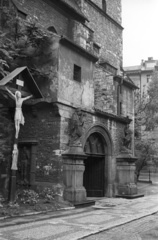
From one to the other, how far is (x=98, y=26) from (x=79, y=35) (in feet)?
15.8

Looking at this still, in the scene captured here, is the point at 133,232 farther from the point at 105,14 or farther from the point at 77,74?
the point at 105,14

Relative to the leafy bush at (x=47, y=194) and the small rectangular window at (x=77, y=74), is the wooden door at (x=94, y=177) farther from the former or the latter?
the small rectangular window at (x=77, y=74)

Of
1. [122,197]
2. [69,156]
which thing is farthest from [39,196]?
[122,197]

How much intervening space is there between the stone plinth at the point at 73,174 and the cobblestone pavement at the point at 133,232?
10.3ft

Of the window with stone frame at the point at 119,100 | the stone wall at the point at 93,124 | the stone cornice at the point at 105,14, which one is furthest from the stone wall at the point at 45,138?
the stone cornice at the point at 105,14

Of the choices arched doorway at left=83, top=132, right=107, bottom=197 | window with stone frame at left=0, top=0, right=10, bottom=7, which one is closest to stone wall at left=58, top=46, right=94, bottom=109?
arched doorway at left=83, top=132, right=107, bottom=197

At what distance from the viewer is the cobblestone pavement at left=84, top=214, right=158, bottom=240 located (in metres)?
6.54

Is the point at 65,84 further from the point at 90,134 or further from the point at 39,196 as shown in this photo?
the point at 39,196

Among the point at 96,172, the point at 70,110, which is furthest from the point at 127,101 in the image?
the point at 70,110

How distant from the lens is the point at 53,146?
37.9 feet

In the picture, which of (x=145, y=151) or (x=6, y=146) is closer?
(x=6, y=146)

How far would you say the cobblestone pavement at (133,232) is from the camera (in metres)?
6.54

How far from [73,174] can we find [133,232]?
14.9ft

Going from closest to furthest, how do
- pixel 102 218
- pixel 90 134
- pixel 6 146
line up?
pixel 102 218 → pixel 6 146 → pixel 90 134
